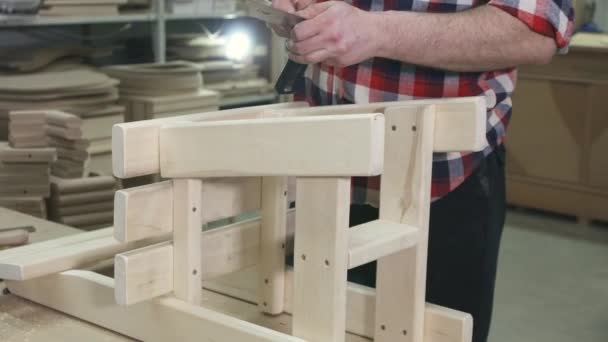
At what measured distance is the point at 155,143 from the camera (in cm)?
94

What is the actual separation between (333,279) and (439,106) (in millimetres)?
254

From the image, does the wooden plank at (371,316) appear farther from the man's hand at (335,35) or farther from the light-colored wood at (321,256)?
the man's hand at (335,35)

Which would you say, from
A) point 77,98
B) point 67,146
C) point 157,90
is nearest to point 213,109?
point 157,90

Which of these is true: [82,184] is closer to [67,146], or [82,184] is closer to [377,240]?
[67,146]

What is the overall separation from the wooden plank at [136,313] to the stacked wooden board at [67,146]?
1.10m

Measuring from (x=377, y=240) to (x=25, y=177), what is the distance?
1.48 m

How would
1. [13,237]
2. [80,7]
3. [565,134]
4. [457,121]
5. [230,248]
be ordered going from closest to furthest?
[457,121]
[230,248]
[13,237]
[80,7]
[565,134]

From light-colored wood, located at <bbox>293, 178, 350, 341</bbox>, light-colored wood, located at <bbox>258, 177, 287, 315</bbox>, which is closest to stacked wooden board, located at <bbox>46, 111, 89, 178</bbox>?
light-colored wood, located at <bbox>258, 177, 287, 315</bbox>

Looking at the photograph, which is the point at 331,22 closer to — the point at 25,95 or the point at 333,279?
the point at 333,279

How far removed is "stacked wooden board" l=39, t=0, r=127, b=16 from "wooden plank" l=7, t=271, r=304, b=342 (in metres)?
2.01

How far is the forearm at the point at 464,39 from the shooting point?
115 centimetres

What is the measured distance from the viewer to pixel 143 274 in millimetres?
936

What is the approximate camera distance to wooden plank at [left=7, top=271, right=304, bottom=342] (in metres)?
0.93

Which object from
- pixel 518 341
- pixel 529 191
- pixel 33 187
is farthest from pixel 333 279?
pixel 529 191
